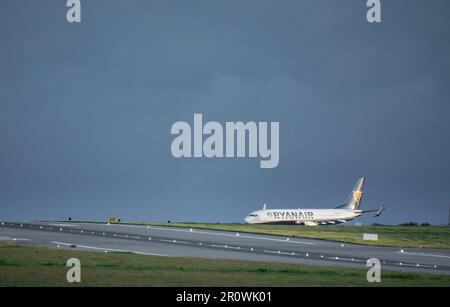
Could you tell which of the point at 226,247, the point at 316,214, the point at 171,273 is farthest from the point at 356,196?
the point at 171,273

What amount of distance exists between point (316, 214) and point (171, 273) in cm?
11268

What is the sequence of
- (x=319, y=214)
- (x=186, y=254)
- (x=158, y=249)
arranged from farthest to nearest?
(x=319, y=214)
(x=158, y=249)
(x=186, y=254)

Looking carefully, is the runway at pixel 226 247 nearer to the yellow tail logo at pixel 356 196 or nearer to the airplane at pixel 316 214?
the airplane at pixel 316 214

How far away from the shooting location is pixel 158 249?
75125 mm

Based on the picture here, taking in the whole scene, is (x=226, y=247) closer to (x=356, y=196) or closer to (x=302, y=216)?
(x=302, y=216)

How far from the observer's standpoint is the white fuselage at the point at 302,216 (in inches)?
6009

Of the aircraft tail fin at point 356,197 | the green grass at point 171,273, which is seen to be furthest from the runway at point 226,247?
the aircraft tail fin at point 356,197

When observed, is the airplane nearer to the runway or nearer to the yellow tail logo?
the yellow tail logo

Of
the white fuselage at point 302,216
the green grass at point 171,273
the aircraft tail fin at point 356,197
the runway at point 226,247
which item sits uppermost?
the aircraft tail fin at point 356,197

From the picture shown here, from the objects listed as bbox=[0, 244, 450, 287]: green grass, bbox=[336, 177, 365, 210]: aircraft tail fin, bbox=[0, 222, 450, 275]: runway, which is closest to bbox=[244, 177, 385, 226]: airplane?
bbox=[336, 177, 365, 210]: aircraft tail fin

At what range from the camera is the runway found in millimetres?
68375
